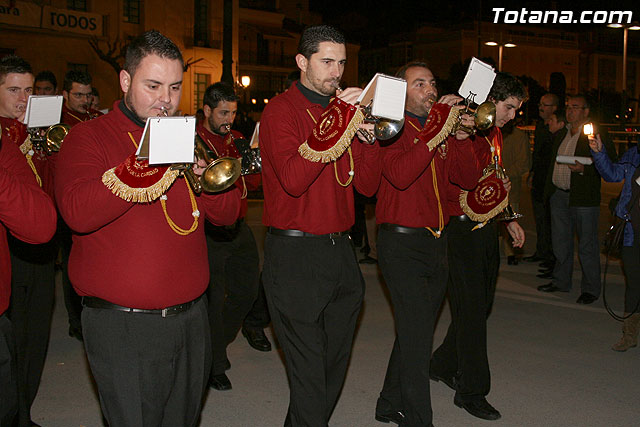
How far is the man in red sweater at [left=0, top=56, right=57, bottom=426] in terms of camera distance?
4297 millimetres

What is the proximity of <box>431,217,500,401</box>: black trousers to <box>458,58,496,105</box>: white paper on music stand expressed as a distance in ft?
3.22

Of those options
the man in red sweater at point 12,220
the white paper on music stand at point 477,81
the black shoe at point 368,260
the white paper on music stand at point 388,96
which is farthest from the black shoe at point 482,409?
the black shoe at point 368,260

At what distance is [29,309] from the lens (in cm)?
436

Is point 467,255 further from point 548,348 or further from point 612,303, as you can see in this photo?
point 612,303

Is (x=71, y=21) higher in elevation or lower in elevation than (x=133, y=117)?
higher

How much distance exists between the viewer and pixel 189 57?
111ft

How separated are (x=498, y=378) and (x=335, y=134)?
327cm

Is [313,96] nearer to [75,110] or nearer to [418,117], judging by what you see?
[418,117]

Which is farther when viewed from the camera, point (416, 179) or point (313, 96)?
point (416, 179)

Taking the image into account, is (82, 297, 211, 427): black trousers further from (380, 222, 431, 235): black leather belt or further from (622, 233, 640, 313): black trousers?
(622, 233, 640, 313): black trousers

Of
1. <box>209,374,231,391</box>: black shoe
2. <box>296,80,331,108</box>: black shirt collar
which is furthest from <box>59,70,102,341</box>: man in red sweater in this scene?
<box>296,80,331,108</box>: black shirt collar

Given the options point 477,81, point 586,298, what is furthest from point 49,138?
point 586,298

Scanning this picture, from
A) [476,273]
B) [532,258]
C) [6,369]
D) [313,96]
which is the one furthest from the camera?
[532,258]

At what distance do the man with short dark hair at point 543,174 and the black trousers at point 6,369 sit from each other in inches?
318
